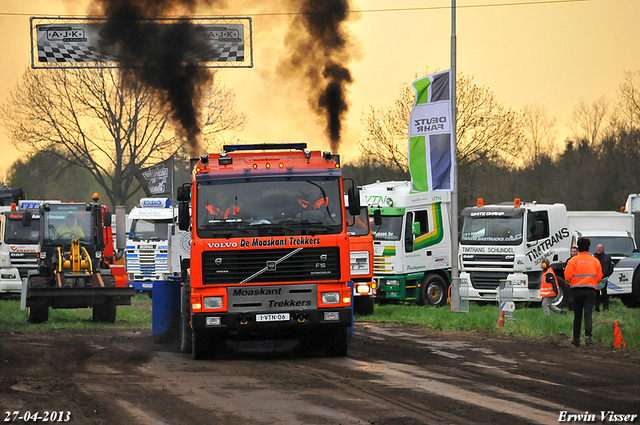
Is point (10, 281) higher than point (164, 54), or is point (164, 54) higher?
point (164, 54)

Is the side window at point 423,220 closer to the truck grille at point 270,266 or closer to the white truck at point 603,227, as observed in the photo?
the white truck at point 603,227

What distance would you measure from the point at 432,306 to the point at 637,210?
11.2m

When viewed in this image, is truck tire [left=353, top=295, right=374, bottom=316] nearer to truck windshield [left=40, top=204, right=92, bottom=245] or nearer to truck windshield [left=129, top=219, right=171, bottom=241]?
truck windshield [left=40, top=204, right=92, bottom=245]

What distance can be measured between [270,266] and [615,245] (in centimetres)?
1851

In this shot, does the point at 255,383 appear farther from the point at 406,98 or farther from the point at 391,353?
the point at 406,98

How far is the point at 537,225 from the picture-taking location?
23953 millimetres

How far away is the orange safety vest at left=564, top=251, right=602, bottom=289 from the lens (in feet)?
46.7

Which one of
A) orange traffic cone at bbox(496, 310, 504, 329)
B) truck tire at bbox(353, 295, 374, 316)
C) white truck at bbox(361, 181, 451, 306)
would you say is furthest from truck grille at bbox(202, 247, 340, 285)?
white truck at bbox(361, 181, 451, 306)

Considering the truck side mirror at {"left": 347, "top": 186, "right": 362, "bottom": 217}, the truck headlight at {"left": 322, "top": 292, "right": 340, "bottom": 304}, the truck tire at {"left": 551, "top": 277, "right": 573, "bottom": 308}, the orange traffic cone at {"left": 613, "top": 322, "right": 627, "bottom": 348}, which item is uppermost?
the truck side mirror at {"left": 347, "top": 186, "right": 362, "bottom": 217}

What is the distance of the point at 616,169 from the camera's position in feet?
167

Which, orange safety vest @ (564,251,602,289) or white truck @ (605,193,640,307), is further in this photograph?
white truck @ (605,193,640,307)

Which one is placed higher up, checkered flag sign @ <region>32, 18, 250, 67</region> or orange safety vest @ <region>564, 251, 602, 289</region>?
checkered flag sign @ <region>32, 18, 250, 67</region>

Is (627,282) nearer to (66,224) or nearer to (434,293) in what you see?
(434,293)

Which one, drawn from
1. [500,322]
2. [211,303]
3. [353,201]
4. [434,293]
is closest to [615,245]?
[434,293]
